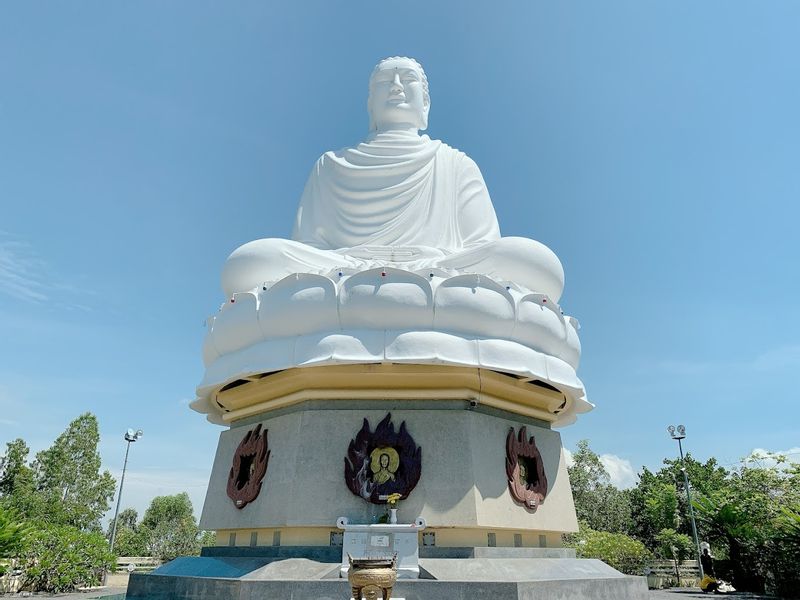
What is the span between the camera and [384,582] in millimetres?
5508

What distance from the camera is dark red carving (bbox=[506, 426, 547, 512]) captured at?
8.24 meters

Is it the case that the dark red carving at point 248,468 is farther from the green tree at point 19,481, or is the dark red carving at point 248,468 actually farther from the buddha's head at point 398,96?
→ the green tree at point 19,481

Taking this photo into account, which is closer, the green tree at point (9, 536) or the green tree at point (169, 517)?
the green tree at point (9, 536)

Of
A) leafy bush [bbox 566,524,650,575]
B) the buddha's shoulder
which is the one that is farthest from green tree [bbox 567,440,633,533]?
the buddha's shoulder

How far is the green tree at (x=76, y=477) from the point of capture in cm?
2664

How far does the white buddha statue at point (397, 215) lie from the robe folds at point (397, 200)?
0.02m

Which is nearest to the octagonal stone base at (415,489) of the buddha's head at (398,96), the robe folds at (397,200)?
the robe folds at (397,200)

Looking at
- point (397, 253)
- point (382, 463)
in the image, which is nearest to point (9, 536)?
point (382, 463)

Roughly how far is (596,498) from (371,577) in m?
27.6

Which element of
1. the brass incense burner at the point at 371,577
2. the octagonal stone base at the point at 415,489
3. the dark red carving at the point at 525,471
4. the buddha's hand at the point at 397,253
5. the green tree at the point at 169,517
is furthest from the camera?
the green tree at the point at 169,517

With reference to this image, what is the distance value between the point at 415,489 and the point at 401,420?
0.93 m

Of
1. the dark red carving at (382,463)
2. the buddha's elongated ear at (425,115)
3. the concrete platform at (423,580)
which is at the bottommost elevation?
the concrete platform at (423,580)

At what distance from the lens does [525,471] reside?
28.7 feet

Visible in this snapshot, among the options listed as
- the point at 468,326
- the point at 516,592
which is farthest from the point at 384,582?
the point at 468,326
